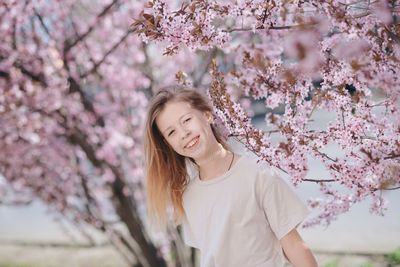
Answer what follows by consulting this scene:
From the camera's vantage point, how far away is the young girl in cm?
205

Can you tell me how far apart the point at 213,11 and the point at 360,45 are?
1.50ft

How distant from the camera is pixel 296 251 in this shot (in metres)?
2.04

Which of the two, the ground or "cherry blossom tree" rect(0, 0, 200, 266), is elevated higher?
"cherry blossom tree" rect(0, 0, 200, 266)

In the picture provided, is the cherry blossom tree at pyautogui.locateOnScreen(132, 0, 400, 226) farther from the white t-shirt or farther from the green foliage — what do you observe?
the green foliage

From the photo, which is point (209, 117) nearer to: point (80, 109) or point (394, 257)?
point (80, 109)

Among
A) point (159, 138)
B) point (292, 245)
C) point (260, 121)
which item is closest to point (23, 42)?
point (159, 138)

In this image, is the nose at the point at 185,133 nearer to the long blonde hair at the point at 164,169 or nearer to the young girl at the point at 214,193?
the young girl at the point at 214,193

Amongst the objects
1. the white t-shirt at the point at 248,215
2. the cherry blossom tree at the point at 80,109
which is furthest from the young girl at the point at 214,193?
the cherry blossom tree at the point at 80,109

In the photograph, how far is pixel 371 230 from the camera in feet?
16.3

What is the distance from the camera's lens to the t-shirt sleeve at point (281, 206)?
2035 mm

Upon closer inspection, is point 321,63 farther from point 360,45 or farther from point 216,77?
point 216,77

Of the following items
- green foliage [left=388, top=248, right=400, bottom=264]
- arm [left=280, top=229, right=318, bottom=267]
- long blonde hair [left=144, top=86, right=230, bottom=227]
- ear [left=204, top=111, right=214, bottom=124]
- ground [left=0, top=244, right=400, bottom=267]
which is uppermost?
ear [left=204, top=111, right=214, bottom=124]

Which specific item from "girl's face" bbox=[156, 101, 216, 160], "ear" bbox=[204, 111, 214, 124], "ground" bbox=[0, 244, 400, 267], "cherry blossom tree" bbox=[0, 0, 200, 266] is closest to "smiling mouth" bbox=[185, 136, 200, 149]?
"girl's face" bbox=[156, 101, 216, 160]

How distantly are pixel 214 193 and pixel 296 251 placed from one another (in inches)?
13.7
